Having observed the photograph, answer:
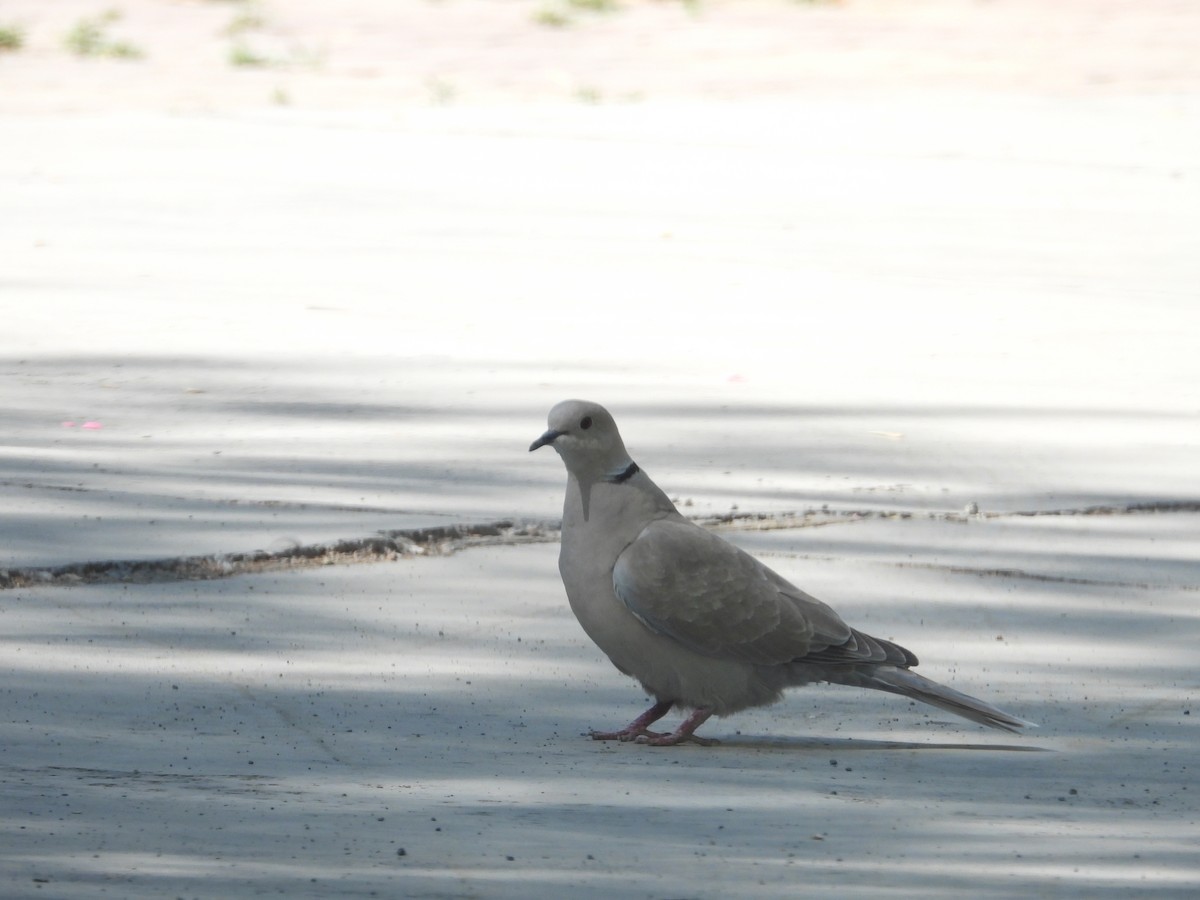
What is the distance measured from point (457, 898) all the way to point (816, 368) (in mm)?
5656

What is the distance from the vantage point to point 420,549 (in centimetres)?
598

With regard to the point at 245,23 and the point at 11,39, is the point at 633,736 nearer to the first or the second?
the point at 11,39

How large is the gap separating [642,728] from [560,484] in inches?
91.8

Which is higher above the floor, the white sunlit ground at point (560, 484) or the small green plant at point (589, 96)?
the small green plant at point (589, 96)

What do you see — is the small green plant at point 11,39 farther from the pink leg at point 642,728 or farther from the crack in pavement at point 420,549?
the pink leg at point 642,728

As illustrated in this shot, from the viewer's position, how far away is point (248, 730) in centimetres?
439

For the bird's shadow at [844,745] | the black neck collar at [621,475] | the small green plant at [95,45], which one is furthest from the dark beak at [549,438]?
the small green plant at [95,45]

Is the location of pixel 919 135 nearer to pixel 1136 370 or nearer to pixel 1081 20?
pixel 1136 370

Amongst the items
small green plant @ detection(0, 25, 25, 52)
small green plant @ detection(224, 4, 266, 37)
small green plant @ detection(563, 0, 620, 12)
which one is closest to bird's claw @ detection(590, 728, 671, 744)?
small green plant @ detection(0, 25, 25, 52)

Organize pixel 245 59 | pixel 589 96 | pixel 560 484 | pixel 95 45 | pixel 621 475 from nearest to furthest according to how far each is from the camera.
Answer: pixel 621 475, pixel 560 484, pixel 589 96, pixel 245 59, pixel 95 45

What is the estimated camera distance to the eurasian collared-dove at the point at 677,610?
4.37 metres

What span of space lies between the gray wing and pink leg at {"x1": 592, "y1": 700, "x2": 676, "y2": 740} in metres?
0.18

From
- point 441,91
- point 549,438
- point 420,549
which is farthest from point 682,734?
point 441,91

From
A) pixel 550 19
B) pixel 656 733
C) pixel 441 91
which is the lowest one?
pixel 656 733
